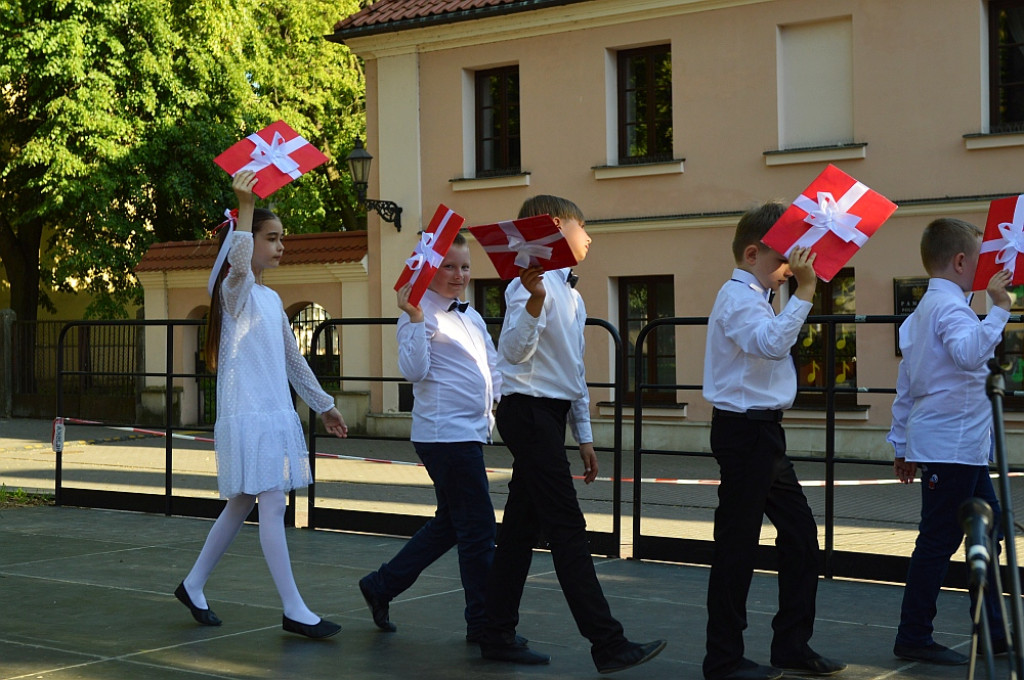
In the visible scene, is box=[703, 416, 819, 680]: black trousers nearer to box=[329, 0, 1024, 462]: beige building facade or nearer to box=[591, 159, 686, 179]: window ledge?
box=[329, 0, 1024, 462]: beige building facade

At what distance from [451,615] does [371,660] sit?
973 mm

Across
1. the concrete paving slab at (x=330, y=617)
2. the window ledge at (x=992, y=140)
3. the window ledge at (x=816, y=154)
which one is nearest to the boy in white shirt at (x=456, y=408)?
the concrete paving slab at (x=330, y=617)

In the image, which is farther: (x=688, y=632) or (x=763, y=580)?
(x=763, y=580)

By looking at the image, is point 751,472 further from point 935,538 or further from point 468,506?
point 468,506

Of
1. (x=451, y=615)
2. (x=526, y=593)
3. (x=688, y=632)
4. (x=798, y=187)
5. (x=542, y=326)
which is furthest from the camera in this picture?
(x=798, y=187)

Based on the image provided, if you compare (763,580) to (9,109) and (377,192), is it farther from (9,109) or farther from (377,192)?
(9,109)

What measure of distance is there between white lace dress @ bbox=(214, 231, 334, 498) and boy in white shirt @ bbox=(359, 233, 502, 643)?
1.92 feet

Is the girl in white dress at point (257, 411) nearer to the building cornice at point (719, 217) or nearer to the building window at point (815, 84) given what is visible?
the building cornice at point (719, 217)

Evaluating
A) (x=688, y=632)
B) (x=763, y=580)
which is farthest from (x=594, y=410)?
(x=688, y=632)

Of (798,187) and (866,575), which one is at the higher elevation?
(798,187)

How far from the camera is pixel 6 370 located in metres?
25.2

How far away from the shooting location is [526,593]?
692 centimetres

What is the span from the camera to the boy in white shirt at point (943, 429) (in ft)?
17.1

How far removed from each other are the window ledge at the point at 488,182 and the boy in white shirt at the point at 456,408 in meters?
13.9
